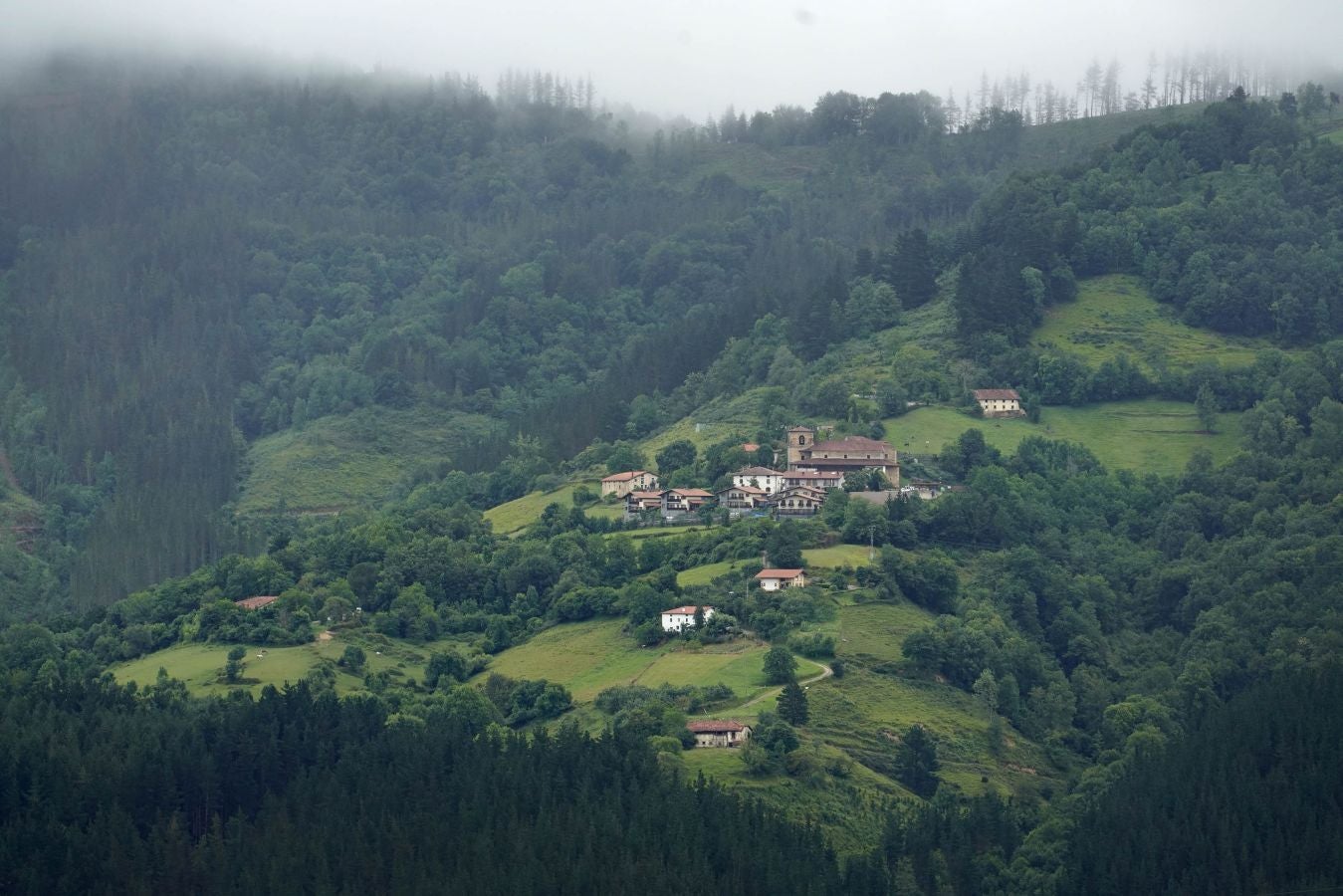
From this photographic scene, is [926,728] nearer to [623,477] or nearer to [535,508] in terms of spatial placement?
[623,477]

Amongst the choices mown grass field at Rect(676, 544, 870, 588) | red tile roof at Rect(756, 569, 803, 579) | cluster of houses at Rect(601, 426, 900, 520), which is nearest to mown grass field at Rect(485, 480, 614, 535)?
cluster of houses at Rect(601, 426, 900, 520)

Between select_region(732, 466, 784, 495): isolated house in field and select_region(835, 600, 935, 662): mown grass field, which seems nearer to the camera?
select_region(835, 600, 935, 662): mown grass field

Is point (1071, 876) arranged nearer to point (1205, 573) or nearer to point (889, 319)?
point (1205, 573)

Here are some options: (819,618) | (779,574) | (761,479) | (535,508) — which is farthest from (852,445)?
(819,618)

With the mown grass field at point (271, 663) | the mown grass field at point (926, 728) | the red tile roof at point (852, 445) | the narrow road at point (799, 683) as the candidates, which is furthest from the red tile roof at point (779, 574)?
the red tile roof at point (852, 445)

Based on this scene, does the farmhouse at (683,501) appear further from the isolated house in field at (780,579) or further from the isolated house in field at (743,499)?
the isolated house in field at (780,579)

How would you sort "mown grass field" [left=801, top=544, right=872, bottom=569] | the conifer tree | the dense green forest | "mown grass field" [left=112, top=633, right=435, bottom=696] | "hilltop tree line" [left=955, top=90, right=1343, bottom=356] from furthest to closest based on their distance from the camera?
"hilltop tree line" [left=955, top=90, right=1343, bottom=356], "mown grass field" [left=801, top=544, right=872, bottom=569], "mown grass field" [left=112, top=633, right=435, bottom=696], the conifer tree, the dense green forest

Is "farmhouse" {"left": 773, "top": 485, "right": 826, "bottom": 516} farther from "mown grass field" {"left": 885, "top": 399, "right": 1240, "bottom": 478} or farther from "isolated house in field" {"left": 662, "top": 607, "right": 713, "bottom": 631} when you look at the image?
"isolated house in field" {"left": 662, "top": 607, "right": 713, "bottom": 631}
